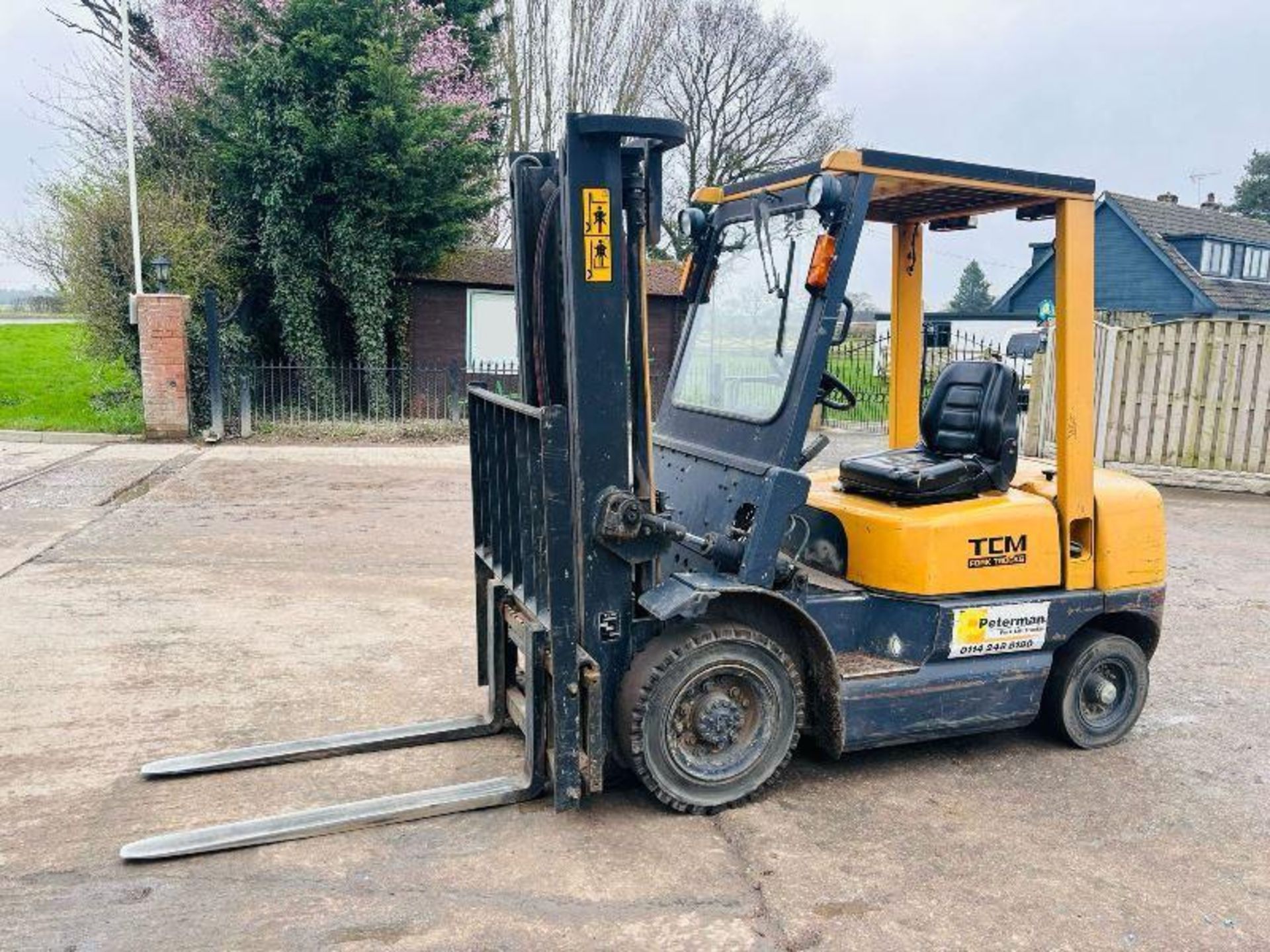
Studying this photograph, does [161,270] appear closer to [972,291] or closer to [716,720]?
[716,720]

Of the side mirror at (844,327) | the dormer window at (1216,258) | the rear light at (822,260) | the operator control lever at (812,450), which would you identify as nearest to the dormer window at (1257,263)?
the dormer window at (1216,258)

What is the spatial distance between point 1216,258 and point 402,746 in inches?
1559

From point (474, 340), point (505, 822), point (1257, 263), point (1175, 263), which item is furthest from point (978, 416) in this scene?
point (1257, 263)

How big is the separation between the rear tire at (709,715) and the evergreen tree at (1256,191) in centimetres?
6088

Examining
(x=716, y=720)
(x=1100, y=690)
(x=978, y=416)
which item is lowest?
(x=1100, y=690)

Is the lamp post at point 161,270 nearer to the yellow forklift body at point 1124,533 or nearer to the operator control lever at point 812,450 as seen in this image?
the operator control lever at point 812,450

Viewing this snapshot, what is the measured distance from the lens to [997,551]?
469 centimetres

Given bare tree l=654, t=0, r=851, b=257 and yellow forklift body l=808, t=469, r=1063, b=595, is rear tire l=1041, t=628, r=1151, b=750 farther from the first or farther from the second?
bare tree l=654, t=0, r=851, b=257

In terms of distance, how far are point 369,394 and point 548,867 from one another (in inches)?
596

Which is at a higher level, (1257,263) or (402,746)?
(1257,263)

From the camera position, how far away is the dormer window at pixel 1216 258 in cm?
3597

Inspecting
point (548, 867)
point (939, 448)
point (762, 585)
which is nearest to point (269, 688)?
point (548, 867)

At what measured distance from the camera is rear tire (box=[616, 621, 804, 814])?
13.3ft

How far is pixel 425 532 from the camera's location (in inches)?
392
